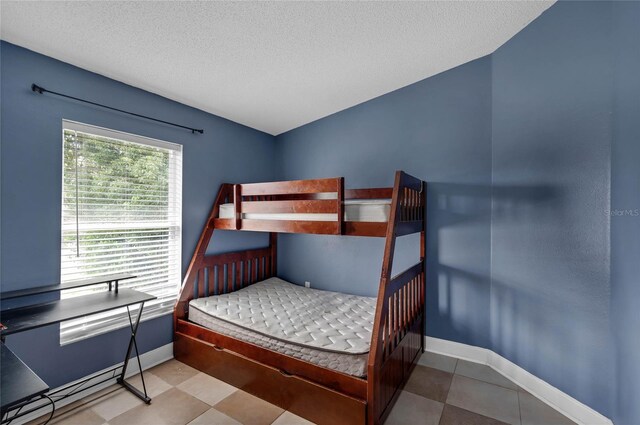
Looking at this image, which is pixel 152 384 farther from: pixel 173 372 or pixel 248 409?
pixel 248 409

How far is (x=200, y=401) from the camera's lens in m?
2.07

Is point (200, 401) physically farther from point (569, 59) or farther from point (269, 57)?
point (569, 59)

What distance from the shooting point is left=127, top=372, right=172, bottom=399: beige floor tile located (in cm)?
217

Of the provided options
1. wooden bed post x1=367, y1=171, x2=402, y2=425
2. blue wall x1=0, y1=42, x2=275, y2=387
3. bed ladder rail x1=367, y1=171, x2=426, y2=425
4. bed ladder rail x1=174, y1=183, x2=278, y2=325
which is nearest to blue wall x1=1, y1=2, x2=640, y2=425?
blue wall x1=0, y1=42, x2=275, y2=387

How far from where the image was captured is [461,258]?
104 inches

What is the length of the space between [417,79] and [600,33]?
1.30 m

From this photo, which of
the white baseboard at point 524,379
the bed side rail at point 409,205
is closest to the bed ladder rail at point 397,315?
the bed side rail at point 409,205

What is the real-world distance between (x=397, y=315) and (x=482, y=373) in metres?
1.05

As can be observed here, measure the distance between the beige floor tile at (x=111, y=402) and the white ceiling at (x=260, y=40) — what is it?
7.79ft

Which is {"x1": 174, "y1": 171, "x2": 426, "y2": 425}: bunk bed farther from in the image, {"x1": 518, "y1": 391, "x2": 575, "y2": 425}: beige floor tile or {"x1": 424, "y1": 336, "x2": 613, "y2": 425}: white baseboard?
{"x1": 518, "y1": 391, "x2": 575, "y2": 425}: beige floor tile

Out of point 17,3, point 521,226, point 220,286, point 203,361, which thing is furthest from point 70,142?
point 521,226

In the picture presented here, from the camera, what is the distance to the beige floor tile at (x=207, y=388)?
211 centimetres

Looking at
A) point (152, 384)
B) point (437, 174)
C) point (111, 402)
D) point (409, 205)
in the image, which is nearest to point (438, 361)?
point (409, 205)

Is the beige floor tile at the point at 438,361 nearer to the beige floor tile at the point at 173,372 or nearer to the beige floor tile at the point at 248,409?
the beige floor tile at the point at 248,409
